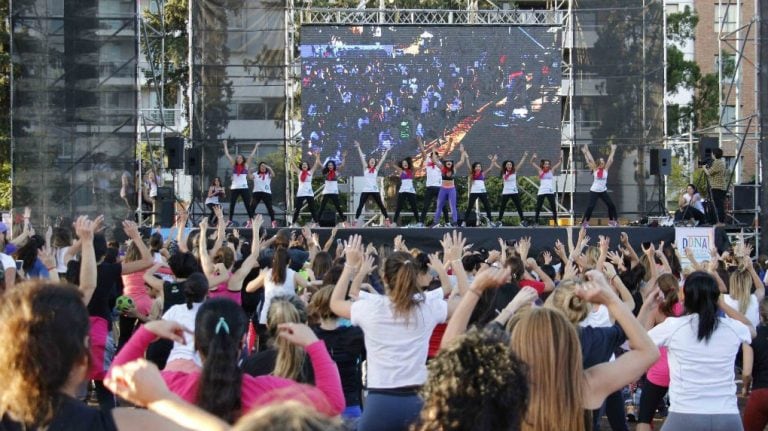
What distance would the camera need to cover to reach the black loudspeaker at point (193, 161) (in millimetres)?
19953

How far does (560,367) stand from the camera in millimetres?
3584

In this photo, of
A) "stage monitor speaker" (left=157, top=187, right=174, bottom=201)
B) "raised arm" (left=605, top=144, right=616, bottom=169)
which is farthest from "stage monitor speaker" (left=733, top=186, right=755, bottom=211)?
"stage monitor speaker" (left=157, top=187, right=174, bottom=201)

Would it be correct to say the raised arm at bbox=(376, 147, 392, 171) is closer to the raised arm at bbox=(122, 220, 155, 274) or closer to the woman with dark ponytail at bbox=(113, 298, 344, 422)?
the raised arm at bbox=(122, 220, 155, 274)

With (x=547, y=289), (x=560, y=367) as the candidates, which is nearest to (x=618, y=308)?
(x=560, y=367)

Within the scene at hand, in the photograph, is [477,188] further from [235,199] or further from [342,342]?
[342,342]

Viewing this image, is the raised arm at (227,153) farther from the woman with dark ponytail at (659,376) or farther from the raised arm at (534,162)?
the woman with dark ponytail at (659,376)

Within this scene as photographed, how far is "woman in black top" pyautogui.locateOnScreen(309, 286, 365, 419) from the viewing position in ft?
18.5

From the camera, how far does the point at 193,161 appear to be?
20016 millimetres

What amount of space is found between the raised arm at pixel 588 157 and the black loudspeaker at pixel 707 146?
1875 millimetres

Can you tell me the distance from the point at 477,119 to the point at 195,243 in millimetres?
10054

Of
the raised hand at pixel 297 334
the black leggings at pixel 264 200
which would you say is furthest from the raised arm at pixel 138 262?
the black leggings at pixel 264 200

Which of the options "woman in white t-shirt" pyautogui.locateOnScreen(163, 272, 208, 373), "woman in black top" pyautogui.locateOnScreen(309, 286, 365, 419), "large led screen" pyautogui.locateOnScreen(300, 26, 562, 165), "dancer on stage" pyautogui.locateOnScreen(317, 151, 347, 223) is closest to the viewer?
"woman in white t-shirt" pyautogui.locateOnScreen(163, 272, 208, 373)

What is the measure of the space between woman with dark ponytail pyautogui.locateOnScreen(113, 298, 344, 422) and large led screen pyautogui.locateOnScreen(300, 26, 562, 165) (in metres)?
17.3

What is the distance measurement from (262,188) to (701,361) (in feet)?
47.6
